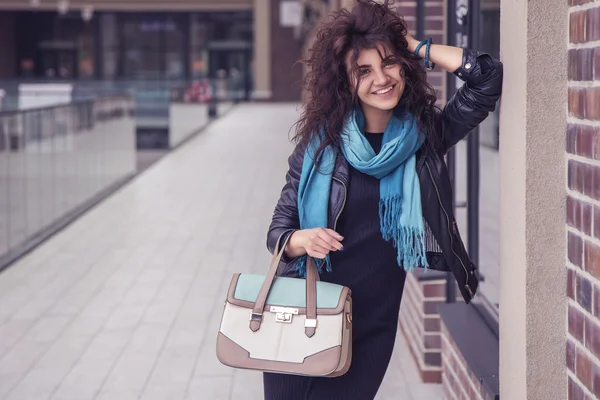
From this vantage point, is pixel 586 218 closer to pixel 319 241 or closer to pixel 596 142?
pixel 596 142

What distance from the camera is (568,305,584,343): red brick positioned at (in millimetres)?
2158

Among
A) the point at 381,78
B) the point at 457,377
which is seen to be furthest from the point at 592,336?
the point at 457,377

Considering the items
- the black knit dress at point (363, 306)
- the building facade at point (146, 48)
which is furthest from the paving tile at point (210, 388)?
the building facade at point (146, 48)

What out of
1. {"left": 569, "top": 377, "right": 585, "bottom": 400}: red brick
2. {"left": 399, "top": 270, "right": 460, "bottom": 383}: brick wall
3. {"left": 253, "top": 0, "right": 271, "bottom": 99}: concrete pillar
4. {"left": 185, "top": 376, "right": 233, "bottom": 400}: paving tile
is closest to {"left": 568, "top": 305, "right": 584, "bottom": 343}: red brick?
{"left": 569, "top": 377, "right": 585, "bottom": 400}: red brick

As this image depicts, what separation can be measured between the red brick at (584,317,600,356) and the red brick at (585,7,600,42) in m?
0.58

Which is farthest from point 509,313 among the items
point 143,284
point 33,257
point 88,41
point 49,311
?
point 88,41

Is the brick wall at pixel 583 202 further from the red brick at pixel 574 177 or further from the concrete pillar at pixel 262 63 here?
the concrete pillar at pixel 262 63

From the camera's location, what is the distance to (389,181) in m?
2.39

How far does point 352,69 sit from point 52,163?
7650 mm

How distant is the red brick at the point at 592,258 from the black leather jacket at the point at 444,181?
1.32 ft

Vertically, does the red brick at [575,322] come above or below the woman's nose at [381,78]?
below

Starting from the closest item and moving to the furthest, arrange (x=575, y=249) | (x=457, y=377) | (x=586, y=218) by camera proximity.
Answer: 1. (x=586, y=218)
2. (x=575, y=249)
3. (x=457, y=377)

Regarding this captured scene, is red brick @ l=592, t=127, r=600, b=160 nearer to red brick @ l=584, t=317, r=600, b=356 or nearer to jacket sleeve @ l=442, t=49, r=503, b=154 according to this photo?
red brick @ l=584, t=317, r=600, b=356

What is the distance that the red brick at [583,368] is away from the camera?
2.08 m
